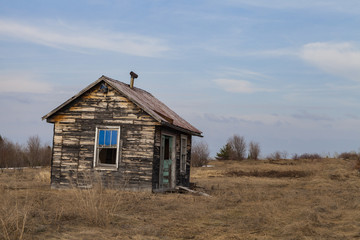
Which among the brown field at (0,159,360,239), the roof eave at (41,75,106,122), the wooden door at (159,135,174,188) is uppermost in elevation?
the roof eave at (41,75,106,122)

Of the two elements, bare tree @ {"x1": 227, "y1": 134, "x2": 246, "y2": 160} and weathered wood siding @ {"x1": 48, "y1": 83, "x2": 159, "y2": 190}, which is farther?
bare tree @ {"x1": 227, "y1": 134, "x2": 246, "y2": 160}

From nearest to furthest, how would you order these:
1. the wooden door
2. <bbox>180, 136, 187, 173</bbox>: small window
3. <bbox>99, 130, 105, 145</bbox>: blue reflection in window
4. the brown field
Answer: the brown field, <bbox>99, 130, 105, 145</bbox>: blue reflection in window, the wooden door, <bbox>180, 136, 187, 173</bbox>: small window

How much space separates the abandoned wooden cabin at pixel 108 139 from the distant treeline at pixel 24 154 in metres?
20.5

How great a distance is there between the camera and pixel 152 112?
14.8m

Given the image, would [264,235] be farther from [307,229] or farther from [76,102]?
[76,102]

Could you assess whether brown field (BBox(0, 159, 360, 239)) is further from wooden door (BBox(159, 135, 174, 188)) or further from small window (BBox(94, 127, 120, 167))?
wooden door (BBox(159, 135, 174, 188))

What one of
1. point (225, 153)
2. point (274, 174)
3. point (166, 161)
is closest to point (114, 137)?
point (166, 161)

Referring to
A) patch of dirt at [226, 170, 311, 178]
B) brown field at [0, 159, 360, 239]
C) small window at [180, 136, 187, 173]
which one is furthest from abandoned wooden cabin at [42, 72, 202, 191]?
patch of dirt at [226, 170, 311, 178]

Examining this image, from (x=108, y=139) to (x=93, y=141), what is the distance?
1.90ft

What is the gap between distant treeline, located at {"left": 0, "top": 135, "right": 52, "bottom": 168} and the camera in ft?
114

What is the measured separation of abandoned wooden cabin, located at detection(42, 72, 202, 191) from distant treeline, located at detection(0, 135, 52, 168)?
20470 mm

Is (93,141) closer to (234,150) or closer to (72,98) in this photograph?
(72,98)

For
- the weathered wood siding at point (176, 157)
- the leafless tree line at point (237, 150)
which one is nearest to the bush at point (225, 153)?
the leafless tree line at point (237, 150)

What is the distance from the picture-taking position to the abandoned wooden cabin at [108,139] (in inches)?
589
